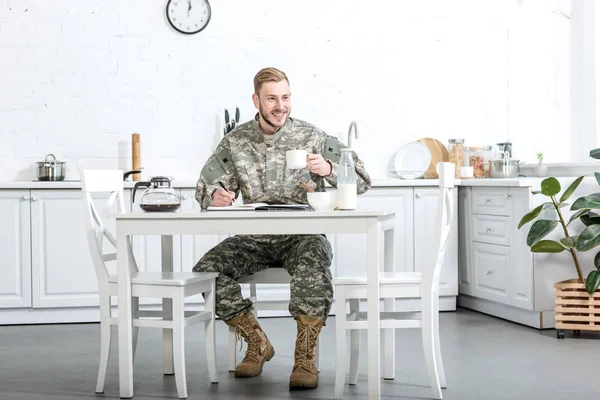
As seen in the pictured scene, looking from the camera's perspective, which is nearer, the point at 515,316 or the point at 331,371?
the point at 331,371

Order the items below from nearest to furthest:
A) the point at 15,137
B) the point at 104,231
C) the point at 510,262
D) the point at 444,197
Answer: the point at 444,197, the point at 104,231, the point at 510,262, the point at 15,137

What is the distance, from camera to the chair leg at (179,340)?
3.16 metres

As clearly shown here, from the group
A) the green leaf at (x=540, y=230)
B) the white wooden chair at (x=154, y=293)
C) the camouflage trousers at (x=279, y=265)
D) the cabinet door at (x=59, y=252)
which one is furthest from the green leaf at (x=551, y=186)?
the cabinet door at (x=59, y=252)

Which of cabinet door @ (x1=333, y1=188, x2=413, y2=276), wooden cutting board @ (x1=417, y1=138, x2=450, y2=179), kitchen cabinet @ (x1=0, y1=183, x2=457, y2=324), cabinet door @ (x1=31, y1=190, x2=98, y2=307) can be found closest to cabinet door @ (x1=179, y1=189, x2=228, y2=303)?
kitchen cabinet @ (x1=0, y1=183, x2=457, y2=324)

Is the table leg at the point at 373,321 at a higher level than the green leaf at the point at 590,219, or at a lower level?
lower

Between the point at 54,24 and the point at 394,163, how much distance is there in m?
2.40

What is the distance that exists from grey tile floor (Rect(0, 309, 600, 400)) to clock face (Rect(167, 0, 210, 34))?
200 cm

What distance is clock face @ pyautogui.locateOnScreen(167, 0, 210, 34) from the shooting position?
563cm

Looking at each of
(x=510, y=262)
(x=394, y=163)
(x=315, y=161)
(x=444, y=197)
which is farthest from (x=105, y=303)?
(x=394, y=163)

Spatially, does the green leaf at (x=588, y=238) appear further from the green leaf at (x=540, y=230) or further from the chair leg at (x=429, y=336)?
the chair leg at (x=429, y=336)

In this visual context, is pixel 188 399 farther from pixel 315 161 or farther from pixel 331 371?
pixel 315 161

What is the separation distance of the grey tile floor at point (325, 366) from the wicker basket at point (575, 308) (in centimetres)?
7

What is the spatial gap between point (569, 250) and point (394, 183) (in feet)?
3.86

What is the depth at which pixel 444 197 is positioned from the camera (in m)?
3.19
